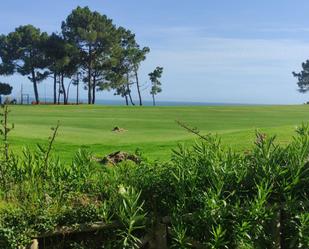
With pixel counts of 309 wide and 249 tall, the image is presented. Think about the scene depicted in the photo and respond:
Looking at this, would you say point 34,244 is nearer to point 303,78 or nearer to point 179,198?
point 179,198

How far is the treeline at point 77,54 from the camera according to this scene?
76.8 metres

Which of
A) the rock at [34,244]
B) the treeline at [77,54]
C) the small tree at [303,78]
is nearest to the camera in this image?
the rock at [34,244]

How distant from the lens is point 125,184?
539 centimetres

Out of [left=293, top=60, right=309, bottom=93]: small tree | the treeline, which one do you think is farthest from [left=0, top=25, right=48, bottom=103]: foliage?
A: [left=293, top=60, right=309, bottom=93]: small tree

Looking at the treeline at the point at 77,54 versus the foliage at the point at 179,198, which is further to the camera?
the treeline at the point at 77,54

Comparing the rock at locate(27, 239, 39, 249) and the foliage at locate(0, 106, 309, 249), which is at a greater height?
the foliage at locate(0, 106, 309, 249)

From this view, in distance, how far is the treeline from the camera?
252ft

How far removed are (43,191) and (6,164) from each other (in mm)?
651

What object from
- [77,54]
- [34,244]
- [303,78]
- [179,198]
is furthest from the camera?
[303,78]

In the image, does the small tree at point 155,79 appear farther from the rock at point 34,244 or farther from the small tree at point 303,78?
the rock at point 34,244

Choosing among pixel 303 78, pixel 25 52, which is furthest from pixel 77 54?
pixel 303 78

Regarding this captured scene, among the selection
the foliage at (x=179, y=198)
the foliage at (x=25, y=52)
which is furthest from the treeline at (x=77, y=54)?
the foliage at (x=179, y=198)

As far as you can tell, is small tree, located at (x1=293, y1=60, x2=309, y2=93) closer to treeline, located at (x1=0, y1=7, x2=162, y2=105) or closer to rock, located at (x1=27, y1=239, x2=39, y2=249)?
treeline, located at (x1=0, y1=7, x2=162, y2=105)

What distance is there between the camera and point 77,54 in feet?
251
